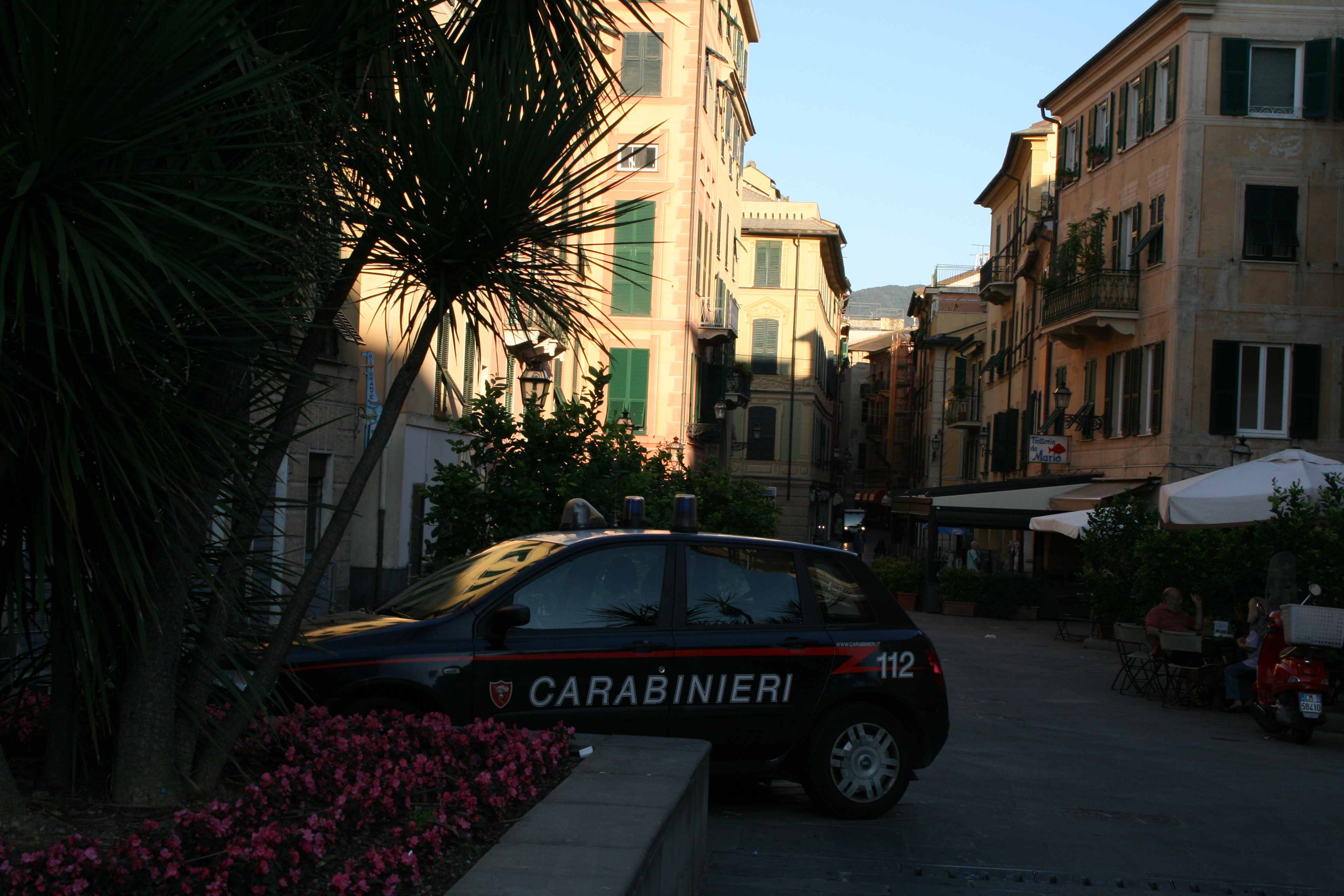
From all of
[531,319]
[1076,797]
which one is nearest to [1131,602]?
[1076,797]

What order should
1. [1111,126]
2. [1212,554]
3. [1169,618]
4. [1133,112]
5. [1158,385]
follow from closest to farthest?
1. [1169,618]
2. [1212,554]
3. [1158,385]
4. [1133,112]
5. [1111,126]

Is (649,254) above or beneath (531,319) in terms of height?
above

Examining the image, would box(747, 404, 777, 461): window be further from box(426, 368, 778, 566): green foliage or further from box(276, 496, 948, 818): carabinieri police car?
box(276, 496, 948, 818): carabinieri police car

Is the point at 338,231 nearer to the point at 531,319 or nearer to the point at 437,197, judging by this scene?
the point at 437,197

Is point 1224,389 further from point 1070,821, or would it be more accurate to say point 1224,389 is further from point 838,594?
point 838,594

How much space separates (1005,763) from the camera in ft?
37.7

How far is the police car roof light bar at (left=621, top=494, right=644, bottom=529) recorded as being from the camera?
31.1 ft

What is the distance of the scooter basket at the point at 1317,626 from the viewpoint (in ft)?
45.0

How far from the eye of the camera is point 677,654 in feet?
26.0

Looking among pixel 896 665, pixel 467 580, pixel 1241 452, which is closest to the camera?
pixel 467 580

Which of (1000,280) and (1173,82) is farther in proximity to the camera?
(1000,280)

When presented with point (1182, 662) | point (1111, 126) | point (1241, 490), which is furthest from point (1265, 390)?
point (1182, 662)

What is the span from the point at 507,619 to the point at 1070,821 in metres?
3.98

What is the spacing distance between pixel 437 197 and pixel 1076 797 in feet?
22.4
